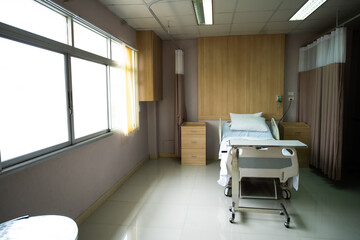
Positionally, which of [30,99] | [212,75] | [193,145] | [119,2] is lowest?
[193,145]

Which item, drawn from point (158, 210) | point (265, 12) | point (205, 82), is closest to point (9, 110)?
point (158, 210)

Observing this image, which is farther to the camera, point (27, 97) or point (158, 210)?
point (158, 210)

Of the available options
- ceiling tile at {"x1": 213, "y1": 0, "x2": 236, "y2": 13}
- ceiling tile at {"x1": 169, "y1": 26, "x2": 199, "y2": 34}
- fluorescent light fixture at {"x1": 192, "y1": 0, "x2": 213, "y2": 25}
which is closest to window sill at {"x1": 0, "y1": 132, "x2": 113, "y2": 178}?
fluorescent light fixture at {"x1": 192, "y1": 0, "x2": 213, "y2": 25}

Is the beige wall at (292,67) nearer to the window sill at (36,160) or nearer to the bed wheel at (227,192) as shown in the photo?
the bed wheel at (227,192)

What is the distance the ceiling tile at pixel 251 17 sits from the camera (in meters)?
3.69

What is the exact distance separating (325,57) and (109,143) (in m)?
3.75

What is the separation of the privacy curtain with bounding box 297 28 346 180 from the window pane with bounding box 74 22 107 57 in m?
3.43

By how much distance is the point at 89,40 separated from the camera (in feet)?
9.79

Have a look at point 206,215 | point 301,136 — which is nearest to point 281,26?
point 301,136

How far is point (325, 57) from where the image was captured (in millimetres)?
3957

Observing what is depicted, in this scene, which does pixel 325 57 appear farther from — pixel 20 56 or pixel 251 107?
pixel 20 56

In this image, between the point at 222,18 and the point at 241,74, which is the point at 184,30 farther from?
the point at 241,74

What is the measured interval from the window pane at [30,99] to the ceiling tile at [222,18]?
2.47 meters

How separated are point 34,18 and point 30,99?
72 centimetres
